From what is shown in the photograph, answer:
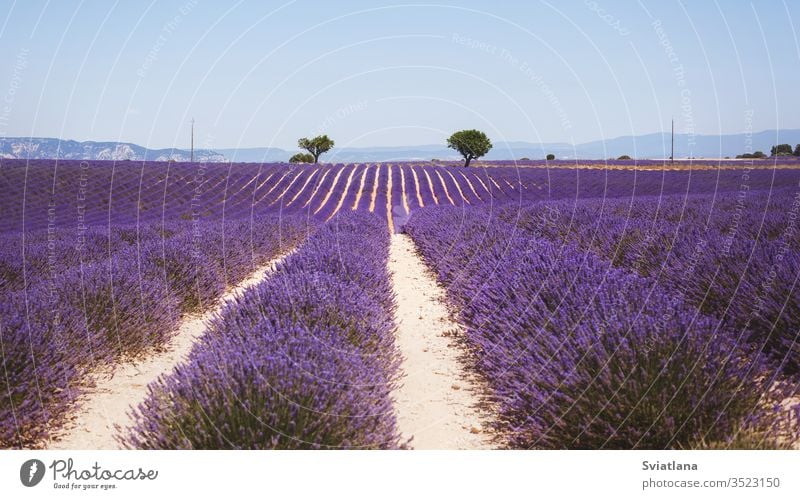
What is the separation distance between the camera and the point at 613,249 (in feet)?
24.0

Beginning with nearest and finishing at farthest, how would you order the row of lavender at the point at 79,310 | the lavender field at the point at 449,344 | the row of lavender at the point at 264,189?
the lavender field at the point at 449,344, the row of lavender at the point at 79,310, the row of lavender at the point at 264,189

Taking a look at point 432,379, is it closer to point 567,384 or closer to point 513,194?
point 567,384

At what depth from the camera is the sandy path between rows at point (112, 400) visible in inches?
123

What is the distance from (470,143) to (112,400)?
45.8 metres

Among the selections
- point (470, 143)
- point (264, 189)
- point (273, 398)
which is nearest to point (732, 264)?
point (273, 398)

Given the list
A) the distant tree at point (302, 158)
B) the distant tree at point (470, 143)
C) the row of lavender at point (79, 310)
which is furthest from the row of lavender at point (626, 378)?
the distant tree at point (302, 158)

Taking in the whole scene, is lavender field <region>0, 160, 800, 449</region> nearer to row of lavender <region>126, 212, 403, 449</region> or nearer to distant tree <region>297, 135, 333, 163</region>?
row of lavender <region>126, 212, 403, 449</region>

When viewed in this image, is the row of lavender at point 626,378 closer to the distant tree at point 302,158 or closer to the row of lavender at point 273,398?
the row of lavender at point 273,398

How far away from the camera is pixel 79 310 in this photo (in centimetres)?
436

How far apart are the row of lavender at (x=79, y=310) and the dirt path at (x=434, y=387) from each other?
192 centimetres

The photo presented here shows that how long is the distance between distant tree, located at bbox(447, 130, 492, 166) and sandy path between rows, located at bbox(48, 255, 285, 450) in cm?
4445

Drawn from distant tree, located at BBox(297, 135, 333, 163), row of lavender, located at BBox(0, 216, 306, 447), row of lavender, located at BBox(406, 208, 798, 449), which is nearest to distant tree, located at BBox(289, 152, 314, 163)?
distant tree, located at BBox(297, 135, 333, 163)

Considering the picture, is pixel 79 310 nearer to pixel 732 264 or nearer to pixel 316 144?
pixel 732 264

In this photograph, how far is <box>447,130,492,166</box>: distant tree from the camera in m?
48.2
